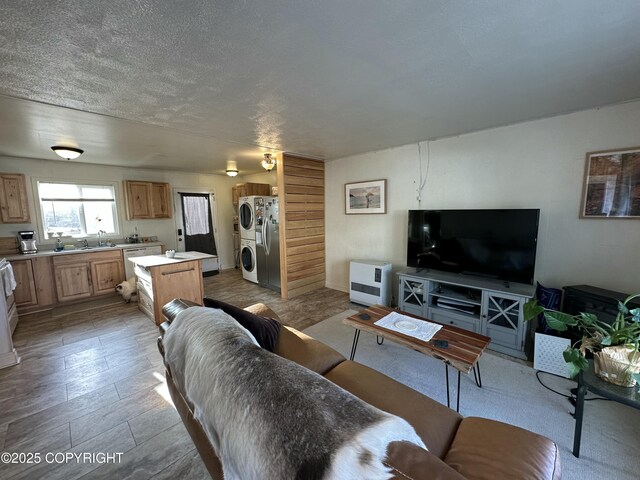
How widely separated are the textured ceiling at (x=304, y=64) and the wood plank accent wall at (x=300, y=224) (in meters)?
1.33

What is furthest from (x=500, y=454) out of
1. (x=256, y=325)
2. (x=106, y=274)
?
(x=106, y=274)

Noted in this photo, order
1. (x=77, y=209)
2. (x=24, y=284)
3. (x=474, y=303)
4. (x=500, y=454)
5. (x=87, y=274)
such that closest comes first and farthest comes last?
(x=500, y=454), (x=474, y=303), (x=24, y=284), (x=87, y=274), (x=77, y=209)

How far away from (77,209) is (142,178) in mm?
1176

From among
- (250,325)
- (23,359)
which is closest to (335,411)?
(250,325)

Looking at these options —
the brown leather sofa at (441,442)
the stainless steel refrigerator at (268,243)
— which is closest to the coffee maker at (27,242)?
the stainless steel refrigerator at (268,243)

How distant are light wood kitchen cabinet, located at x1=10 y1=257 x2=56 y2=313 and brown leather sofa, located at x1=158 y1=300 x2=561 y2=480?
3937 mm

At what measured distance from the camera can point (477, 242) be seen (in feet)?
9.25

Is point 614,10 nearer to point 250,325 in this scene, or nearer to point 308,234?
point 250,325

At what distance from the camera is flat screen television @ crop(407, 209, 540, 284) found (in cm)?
254

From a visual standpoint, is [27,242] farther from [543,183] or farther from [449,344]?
[543,183]

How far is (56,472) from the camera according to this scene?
1426mm

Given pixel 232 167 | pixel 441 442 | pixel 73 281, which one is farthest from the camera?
pixel 232 167

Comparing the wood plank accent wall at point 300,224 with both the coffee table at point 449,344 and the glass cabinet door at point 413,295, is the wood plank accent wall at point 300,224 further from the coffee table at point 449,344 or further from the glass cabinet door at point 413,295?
the coffee table at point 449,344

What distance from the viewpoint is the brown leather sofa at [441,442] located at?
0.60 meters
